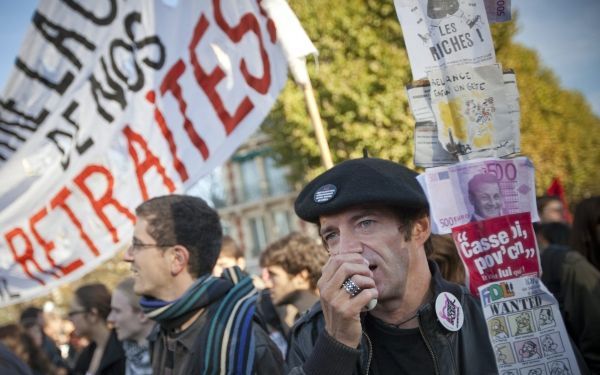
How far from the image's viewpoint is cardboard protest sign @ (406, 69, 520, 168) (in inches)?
80.7

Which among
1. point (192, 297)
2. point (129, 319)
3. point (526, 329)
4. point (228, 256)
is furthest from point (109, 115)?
point (526, 329)

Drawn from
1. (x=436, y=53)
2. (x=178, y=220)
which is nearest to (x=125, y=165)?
(x=178, y=220)

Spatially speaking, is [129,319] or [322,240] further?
[129,319]

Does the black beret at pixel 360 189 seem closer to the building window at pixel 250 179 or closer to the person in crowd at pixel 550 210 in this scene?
the person in crowd at pixel 550 210

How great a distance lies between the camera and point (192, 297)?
308 centimetres

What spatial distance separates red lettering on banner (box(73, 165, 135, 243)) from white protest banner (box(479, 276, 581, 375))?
2891 millimetres

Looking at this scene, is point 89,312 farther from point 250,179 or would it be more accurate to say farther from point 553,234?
point 250,179

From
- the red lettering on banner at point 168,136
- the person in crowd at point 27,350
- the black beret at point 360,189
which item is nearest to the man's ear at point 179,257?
the red lettering on banner at point 168,136

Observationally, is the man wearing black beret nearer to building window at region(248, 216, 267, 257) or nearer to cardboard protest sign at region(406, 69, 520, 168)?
cardboard protest sign at region(406, 69, 520, 168)

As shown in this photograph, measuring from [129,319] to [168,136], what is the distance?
Result: 1.28 metres

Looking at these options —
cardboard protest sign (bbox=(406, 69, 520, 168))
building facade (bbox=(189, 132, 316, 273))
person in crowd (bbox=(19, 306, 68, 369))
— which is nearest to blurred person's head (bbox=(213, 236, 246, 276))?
person in crowd (bbox=(19, 306, 68, 369))

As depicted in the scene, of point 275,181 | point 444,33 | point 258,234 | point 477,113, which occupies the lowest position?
point 258,234

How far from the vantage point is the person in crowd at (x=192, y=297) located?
2939 millimetres

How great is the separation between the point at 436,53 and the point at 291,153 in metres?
18.1
